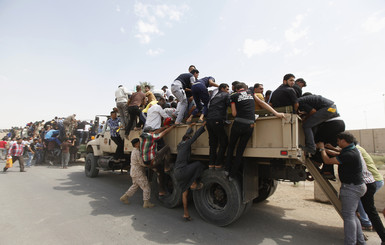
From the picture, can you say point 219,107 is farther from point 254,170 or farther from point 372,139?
point 372,139

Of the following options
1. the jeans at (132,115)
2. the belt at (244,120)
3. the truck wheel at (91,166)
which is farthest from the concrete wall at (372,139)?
the truck wheel at (91,166)

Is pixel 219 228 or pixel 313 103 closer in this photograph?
pixel 313 103

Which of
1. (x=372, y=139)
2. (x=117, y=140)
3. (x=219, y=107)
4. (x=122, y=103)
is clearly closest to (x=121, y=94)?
(x=122, y=103)

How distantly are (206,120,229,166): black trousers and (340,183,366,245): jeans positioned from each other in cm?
193

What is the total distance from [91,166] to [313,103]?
26.1 ft

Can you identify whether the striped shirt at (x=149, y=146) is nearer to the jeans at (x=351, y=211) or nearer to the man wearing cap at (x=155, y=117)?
the man wearing cap at (x=155, y=117)

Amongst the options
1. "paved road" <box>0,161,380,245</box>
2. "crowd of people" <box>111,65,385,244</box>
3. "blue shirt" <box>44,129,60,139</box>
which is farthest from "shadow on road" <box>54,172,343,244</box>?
"blue shirt" <box>44,129,60,139</box>

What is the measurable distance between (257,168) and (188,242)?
1.81 meters

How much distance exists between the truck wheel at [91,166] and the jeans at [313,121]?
7.53 metres

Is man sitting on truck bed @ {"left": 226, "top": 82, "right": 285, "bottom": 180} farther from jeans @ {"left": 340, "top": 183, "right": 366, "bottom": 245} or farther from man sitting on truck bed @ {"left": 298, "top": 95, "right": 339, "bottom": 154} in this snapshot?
jeans @ {"left": 340, "top": 183, "right": 366, "bottom": 245}

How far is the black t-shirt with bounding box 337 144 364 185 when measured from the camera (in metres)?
3.00

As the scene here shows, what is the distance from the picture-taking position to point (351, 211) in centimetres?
301

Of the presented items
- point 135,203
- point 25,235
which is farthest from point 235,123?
point 25,235

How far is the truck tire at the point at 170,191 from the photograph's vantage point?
468 cm
